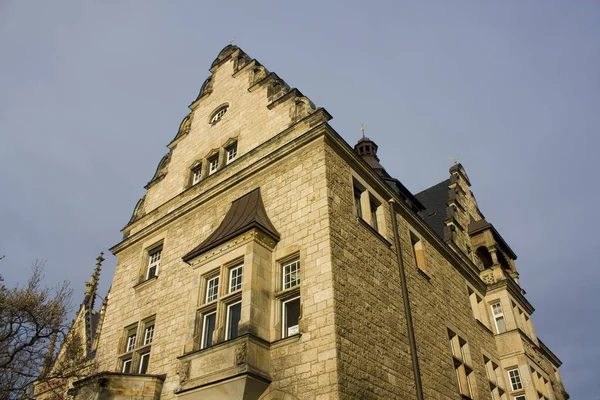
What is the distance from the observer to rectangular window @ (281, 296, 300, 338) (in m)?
11.1

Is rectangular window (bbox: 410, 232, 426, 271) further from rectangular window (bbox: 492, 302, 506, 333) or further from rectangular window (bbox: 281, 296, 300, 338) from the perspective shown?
rectangular window (bbox: 492, 302, 506, 333)

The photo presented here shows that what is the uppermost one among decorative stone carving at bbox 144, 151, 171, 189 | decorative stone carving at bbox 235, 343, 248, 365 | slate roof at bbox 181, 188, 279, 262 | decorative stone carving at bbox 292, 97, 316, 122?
decorative stone carving at bbox 144, 151, 171, 189

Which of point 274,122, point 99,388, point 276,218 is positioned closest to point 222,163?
point 274,122

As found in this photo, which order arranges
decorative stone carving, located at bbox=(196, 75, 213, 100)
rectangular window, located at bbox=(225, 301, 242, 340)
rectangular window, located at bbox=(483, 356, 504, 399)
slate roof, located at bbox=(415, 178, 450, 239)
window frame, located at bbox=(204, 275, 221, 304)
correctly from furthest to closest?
slate roof, located at bbox=(415, 178, 450, 239) → decorative stone carving, located at bbox=(196, 75, 213, 100) → rectangular window, located at bbox=(483, 356, 504, 399) → window frame, located at bbox=(204, 275, 221, 304) → rectangular window, located at bbox=(225, 301, 242, 340)

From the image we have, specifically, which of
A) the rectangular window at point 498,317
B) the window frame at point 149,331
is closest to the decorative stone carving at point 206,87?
the window frame at point 149,331

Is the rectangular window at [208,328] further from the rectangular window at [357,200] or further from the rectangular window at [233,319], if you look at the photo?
the rectangular window at [357,200]

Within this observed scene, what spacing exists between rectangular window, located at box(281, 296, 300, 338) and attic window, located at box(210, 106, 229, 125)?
9133 millimetres

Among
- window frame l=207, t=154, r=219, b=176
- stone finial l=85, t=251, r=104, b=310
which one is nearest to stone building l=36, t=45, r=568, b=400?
window frame l=207, t=154, r=219, b=176

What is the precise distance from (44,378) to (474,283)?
15.3 meters

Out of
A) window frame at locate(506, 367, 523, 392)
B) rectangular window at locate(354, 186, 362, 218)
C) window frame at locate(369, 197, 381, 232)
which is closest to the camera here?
rectangular window at locate(354, 186, 362, 218)

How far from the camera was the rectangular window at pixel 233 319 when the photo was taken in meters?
11.4

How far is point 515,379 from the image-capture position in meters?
19.0

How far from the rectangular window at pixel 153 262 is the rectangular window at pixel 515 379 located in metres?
13.6

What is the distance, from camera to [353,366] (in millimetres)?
10133
